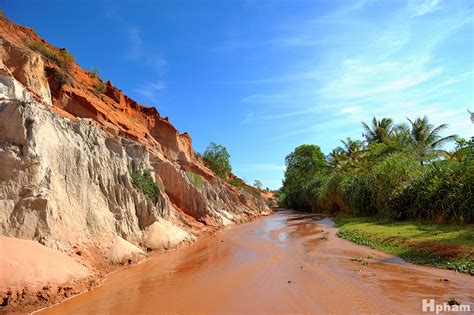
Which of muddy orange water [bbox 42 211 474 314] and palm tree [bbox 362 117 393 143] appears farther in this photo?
palm tree [bbox 362 117 393 143]

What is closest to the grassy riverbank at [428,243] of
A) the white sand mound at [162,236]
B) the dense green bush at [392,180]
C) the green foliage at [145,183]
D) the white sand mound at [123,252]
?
the dense green bush at [392,180]

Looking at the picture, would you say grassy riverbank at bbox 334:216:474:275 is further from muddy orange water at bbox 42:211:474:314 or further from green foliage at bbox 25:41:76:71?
green foliage at bbox 25:41:76:71

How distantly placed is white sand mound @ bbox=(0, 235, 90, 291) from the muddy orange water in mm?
749

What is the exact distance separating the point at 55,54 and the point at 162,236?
21.8 meters

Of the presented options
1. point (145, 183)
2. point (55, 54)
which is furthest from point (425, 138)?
point (55, 54)

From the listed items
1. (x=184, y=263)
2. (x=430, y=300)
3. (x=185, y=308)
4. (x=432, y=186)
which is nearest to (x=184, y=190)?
(x=184, y=263)

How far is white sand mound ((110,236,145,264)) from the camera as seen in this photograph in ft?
36.1

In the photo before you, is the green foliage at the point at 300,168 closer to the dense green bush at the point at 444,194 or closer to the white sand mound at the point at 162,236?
the dense green bush at the point at 444,194

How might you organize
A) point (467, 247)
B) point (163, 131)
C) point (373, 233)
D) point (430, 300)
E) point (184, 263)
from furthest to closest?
point (163, 131) → point (373, 233) → point (184, 263) → point (467, 247) → point (430, 300)

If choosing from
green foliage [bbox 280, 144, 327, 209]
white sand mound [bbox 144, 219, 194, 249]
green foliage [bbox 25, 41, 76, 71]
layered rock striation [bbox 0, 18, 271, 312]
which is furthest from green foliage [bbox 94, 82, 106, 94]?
green foliage [bbox 280, 144, 327, 209]

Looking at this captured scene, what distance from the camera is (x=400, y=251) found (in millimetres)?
11125

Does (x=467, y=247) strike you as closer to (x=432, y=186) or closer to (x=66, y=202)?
(x=432, y=186)

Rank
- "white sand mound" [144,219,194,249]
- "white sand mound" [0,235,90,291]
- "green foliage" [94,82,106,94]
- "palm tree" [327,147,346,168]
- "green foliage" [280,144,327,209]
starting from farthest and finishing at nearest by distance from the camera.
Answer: "green foliage" [280,144,327,209]
"palm tree" [327,147,346,168]
"green foliage" [94,82,106,94]
"white sand mound" [144,219,194,249]
"white sand mound" [0,235,90,291]

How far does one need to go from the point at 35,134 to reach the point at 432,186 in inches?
638
